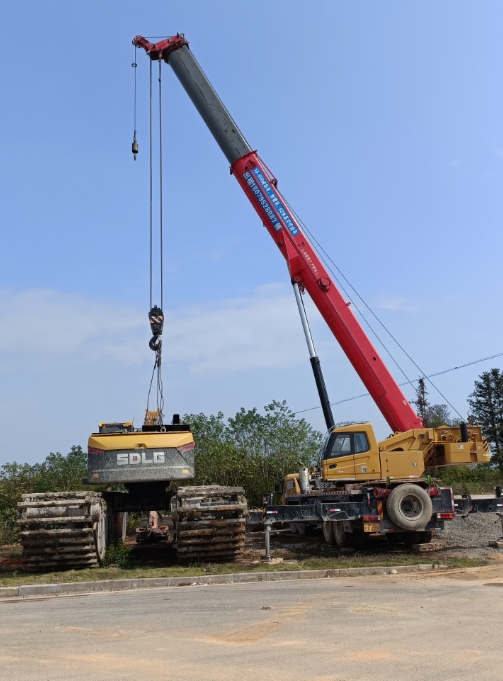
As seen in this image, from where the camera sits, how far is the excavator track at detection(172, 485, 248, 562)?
1342 centimetres

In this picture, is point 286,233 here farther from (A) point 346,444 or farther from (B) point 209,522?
(B) point 209,522

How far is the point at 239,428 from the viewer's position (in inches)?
1443

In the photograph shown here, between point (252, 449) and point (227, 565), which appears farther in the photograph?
point (252, 449)

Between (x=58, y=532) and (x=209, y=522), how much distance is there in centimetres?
285

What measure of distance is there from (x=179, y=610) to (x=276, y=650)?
9.53 feet

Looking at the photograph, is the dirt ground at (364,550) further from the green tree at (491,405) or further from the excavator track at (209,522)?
the green tree at (491,405)

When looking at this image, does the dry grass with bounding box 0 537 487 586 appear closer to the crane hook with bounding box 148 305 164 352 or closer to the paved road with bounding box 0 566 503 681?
the paved road with bounding box 0 566 503 681

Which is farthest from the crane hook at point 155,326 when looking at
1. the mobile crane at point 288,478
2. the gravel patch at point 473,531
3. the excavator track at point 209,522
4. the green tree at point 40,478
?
the green tree at point 40,478

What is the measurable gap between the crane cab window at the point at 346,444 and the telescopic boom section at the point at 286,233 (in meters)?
1.17

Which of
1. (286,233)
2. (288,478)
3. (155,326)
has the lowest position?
(288,478)

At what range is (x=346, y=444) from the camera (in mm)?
16656

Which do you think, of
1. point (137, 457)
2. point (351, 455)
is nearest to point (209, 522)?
point (137, 457)

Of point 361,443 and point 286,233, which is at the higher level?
point 286,233

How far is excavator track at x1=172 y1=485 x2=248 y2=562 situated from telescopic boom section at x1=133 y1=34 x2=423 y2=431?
5209 mm
